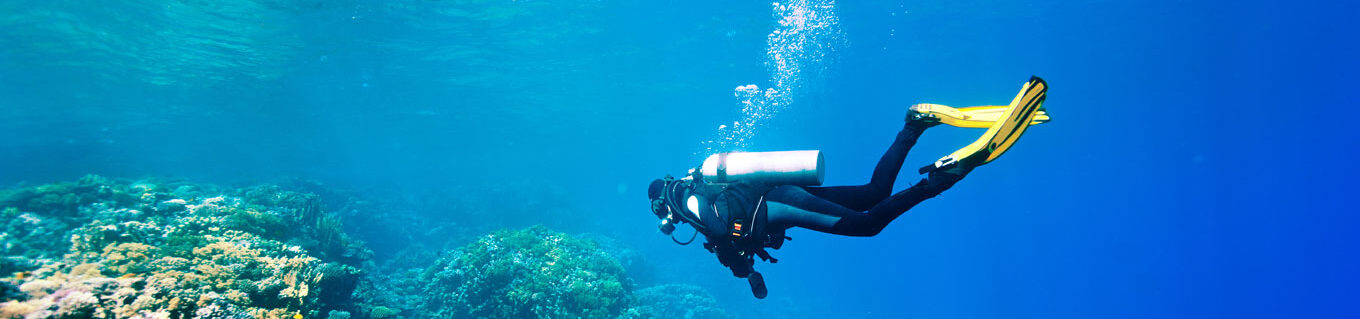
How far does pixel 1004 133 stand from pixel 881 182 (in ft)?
3.02

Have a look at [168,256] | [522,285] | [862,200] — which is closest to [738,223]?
[862,200]

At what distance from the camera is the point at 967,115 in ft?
13.7

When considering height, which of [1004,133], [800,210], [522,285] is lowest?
[522,285]

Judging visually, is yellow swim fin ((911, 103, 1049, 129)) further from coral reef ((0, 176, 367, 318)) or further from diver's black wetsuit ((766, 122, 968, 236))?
coral reef ((0, 176, 367, 318))

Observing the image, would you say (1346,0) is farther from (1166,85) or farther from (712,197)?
(712,197)

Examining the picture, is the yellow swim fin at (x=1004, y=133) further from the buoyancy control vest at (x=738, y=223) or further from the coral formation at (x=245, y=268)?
the coral formation at (x=245, y=268)

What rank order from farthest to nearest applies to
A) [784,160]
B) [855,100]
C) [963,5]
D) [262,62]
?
1. [855,100]
2. [262,62]
3. [963,5]
4. [784,160]

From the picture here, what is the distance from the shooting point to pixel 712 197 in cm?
455

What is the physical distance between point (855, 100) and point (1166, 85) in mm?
23690

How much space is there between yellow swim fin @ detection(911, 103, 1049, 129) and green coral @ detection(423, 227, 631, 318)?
8.00 metres

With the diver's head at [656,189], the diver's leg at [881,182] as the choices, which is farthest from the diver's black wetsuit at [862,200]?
the diver's head at [656,189]

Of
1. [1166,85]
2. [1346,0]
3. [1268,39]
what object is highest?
[1166,85]

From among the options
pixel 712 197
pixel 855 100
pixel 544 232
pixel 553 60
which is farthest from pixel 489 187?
pixel 855 100

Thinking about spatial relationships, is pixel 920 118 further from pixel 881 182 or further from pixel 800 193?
pixel 800 193
